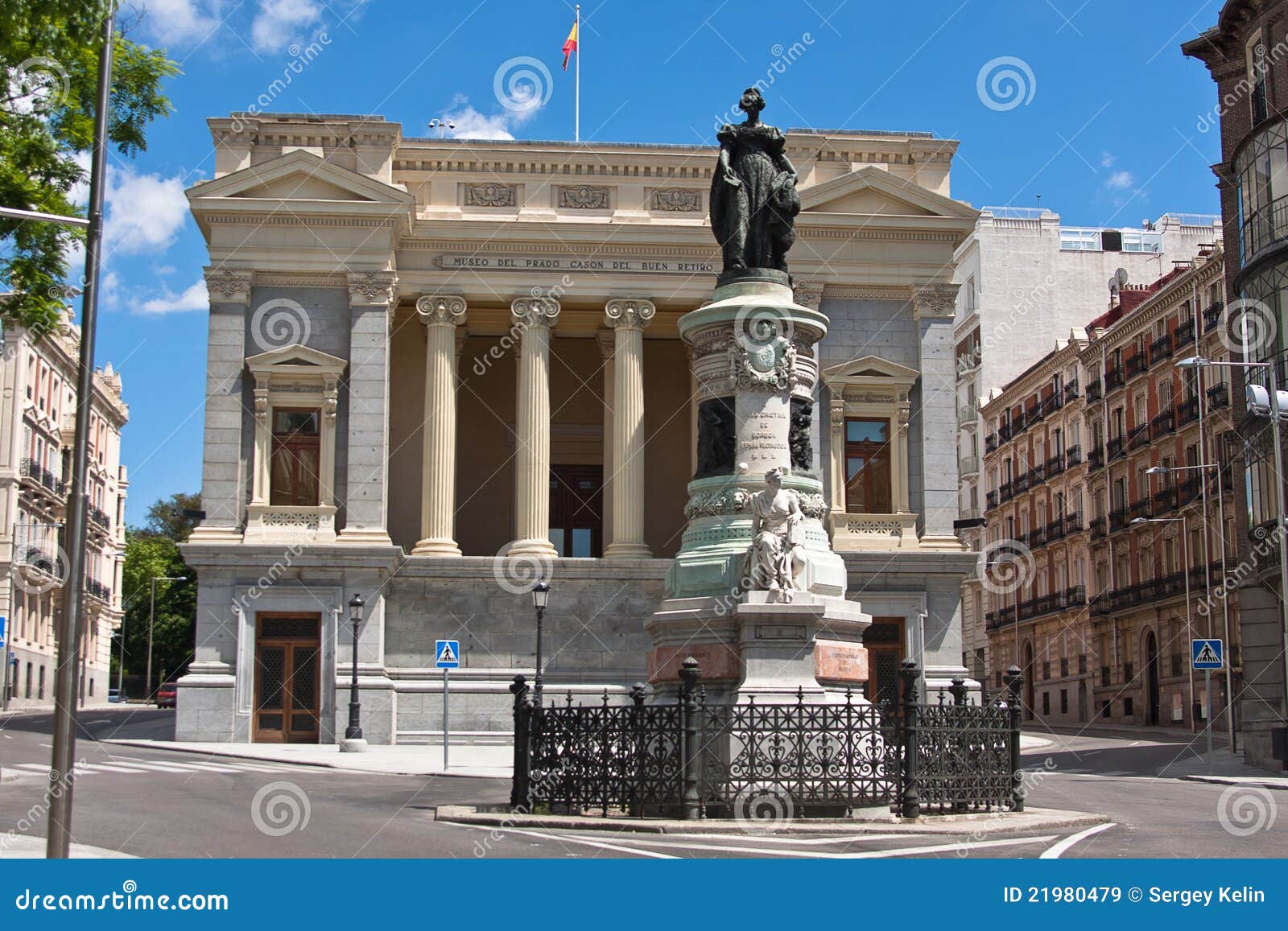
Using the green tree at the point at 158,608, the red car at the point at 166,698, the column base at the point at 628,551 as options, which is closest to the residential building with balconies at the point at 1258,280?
the column base at the point at 628,551

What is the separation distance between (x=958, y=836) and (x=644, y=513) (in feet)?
130

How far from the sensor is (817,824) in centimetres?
1681

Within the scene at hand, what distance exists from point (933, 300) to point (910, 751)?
35323 millimetres

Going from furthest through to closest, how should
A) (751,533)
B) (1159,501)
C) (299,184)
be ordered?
(1159,501) → (299,184) → (751,533)

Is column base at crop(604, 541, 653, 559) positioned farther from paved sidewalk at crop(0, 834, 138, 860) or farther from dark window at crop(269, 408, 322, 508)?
paved sidewalk at crop(0, 834, 138, 860)

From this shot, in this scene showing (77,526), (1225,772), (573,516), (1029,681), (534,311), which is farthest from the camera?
(1029,681)

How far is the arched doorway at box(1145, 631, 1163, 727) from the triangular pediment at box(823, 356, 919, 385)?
27.0 metres

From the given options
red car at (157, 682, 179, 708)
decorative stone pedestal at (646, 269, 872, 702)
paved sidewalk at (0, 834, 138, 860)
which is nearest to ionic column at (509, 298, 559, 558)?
red car at (157, 682, 179, 708)

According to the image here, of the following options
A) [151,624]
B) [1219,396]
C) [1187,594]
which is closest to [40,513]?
[151,624]

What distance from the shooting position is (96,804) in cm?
2169

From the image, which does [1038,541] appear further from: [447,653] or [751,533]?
[751,533]

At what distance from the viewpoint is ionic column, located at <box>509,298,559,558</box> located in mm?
50000

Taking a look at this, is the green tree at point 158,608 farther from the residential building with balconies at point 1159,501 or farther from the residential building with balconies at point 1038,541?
the residential building with balconies at point 1159,501

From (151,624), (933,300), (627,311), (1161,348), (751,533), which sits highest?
(1161,348)
